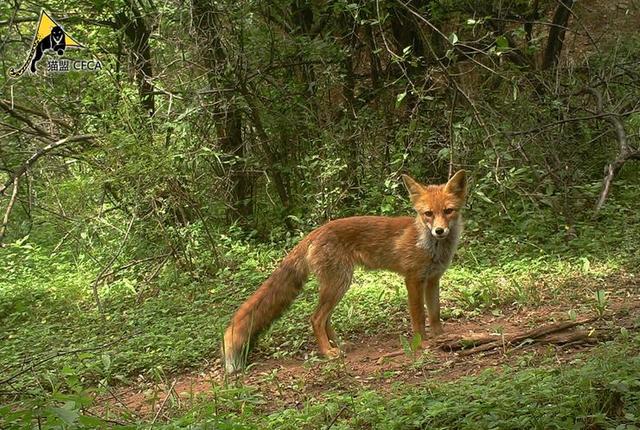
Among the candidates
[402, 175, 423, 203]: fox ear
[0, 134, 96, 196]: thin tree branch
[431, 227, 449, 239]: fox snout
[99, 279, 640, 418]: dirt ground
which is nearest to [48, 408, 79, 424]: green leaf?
[99, 279, 640, 418]: dirt ground

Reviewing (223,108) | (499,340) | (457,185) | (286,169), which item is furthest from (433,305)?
(286,169)

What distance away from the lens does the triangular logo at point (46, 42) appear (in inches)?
443

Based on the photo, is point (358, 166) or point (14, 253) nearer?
point (358, 166)

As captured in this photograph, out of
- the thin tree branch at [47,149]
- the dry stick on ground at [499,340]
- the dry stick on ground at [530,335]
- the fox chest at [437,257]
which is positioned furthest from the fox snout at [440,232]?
the thin tree branch at [47,149]

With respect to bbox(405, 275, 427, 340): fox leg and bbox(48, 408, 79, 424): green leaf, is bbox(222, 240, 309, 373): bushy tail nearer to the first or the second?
bbox(405, 275, 427, 340): fox leg

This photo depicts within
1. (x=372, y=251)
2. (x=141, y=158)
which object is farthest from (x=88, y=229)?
(x=372, y=251)

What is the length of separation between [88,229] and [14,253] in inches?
188

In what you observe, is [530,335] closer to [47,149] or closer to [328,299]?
[328,299]

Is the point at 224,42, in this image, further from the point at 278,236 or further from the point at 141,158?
the point at 278,236

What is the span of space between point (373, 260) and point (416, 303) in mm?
729

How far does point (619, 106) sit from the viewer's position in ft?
32.4

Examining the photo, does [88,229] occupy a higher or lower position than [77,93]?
lower

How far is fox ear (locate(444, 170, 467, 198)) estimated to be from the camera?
275 inches

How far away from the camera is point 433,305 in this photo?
6.98m
